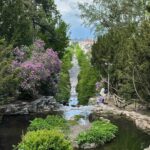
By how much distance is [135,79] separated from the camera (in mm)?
33406

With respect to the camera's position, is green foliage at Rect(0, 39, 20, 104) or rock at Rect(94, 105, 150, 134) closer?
rock at Rect(94, 105, 150, 134)

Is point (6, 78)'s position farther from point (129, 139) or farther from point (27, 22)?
point (27, 22)

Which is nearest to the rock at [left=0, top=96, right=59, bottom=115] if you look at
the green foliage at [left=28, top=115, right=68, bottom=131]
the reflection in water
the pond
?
the pond

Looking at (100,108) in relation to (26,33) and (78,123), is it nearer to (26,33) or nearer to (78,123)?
(78,123)

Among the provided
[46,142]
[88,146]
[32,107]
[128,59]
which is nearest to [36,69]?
[32,107]

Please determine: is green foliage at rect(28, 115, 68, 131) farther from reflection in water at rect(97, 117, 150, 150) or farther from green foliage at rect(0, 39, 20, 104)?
green foliage at rect(0, 39, 20, 104)

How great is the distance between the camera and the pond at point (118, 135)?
957 inches

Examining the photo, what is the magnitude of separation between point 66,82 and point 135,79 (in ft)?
87.2

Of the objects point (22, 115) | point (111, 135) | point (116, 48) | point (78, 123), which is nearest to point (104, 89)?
point (116, 48)

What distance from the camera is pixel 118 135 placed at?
26.9m

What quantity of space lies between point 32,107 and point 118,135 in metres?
12.3

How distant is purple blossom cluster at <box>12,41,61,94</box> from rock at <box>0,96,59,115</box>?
100 cm

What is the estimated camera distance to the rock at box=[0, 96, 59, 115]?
36625 millimetres

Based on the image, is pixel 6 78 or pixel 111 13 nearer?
pixel 6 78
